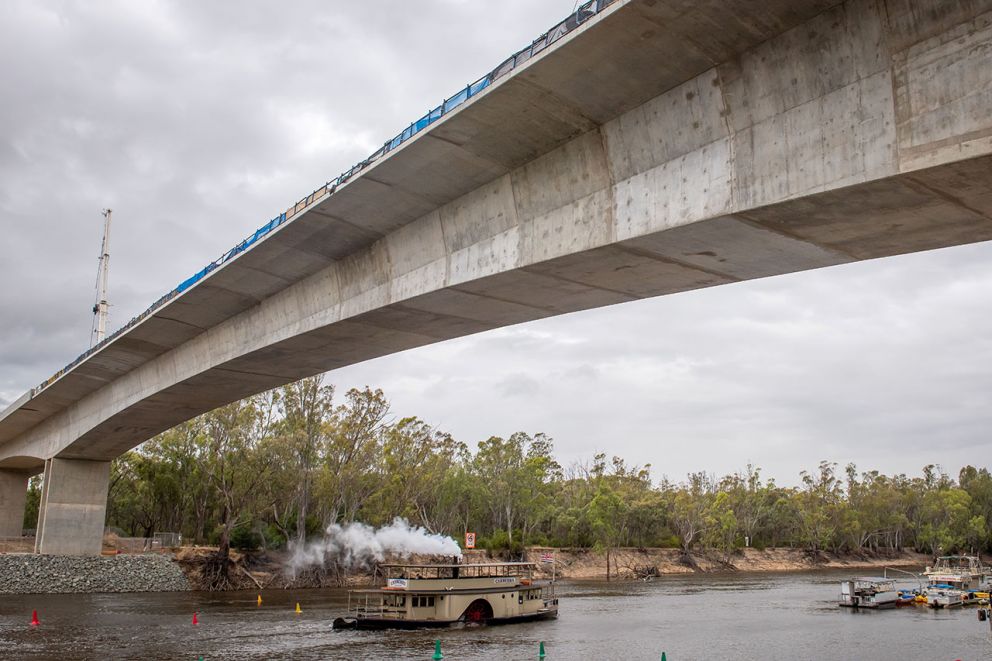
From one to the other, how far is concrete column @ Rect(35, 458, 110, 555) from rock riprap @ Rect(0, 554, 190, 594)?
4.06 ft

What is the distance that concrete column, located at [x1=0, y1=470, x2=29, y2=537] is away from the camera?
64.1 metres

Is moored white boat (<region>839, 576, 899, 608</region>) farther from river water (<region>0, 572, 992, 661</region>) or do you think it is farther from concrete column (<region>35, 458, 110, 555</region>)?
concrete column (<region>35, 458, 110, 555</region>)

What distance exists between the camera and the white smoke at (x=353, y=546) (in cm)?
6050

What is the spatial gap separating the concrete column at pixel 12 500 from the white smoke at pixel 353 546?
23.6 meters

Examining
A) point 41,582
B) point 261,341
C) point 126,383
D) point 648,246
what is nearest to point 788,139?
point 648,246

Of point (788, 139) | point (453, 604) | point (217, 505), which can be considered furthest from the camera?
point (217, 505)

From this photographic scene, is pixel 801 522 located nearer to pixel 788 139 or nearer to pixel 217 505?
pixel 217 505

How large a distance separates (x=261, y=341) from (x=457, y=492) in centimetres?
6090

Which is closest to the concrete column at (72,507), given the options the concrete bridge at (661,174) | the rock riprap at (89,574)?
the rock riprap at (89,574)

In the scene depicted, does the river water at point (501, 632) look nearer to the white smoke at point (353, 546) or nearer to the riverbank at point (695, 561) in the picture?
the white smoke at point (353, 546)

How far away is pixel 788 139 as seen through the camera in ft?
34.3

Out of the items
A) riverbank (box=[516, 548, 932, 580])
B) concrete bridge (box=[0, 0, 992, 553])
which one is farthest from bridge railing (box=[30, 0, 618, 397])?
riverbank (box=[516, 548, 932, 580])

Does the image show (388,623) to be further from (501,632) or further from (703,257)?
(703,257)

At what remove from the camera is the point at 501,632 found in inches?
1315
